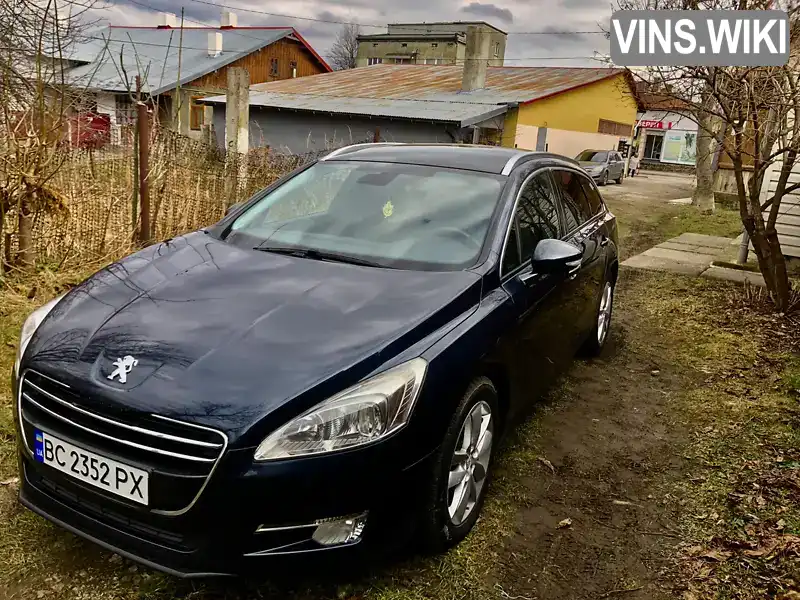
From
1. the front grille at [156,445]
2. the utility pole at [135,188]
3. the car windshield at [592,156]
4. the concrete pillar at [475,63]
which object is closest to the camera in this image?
the front grille at [156,445]

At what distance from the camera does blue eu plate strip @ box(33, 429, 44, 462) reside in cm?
234

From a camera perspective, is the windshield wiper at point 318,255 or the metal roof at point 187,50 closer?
the windshield wiper at point 318,255

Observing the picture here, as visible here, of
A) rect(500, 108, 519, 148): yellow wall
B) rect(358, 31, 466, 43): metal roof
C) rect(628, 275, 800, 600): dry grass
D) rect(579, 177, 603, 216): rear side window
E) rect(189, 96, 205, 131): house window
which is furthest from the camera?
rect(358, 31, 466, 43): metal roof

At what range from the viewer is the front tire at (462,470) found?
252 centimetres

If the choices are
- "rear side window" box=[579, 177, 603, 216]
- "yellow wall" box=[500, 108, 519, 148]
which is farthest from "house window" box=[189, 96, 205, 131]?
"rear side window" box=[579, 177, 603, 216]

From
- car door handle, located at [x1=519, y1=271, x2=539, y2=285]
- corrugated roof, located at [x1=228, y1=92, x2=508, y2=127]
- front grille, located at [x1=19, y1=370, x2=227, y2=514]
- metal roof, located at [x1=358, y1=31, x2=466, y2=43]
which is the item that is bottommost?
front grille, located at [x1=19, y1=370, x2=227, y2=514]

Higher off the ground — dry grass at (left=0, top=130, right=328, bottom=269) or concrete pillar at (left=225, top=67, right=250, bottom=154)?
concrete pillar at (left=225, top=67, right=250, bottom=154)

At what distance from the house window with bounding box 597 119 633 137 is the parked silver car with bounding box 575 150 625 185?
10.4ft

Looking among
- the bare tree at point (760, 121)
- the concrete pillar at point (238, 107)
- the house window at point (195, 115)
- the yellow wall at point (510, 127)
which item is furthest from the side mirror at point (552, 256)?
the house window at point (195, 115)

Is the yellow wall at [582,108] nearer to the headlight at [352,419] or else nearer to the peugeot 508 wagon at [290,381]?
the peugeot 508 wagon at [290,381]

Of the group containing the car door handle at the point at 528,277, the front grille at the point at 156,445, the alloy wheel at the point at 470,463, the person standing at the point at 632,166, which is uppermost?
the person standing at the point at 632,166

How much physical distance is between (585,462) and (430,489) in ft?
5.27

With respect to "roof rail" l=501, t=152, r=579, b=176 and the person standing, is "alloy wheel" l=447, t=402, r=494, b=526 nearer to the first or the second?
"roof rail" l=501, t=152, r=579, b=176

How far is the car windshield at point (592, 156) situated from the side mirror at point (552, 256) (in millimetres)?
21869
